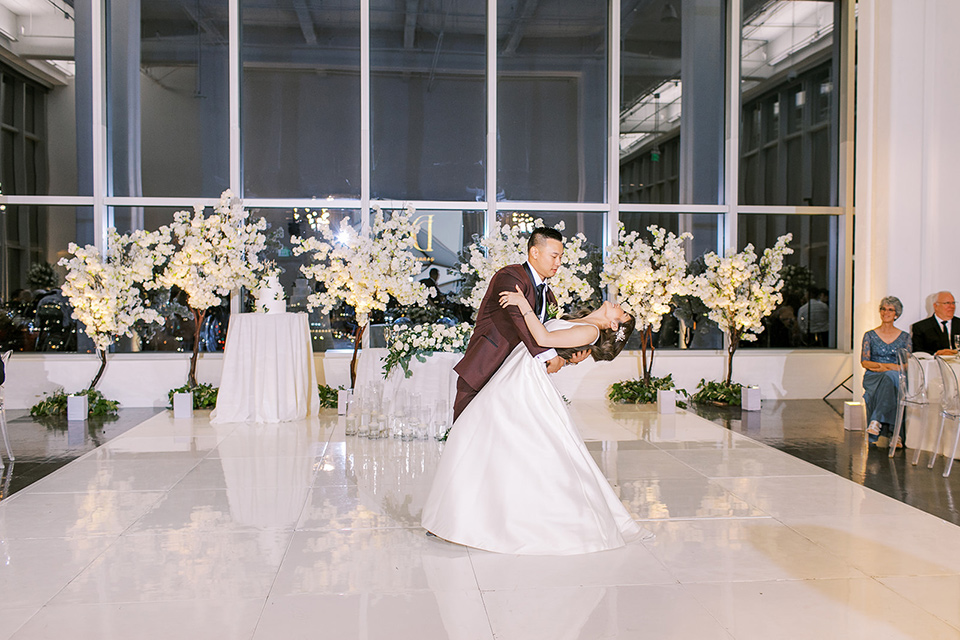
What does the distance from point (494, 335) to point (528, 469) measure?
71 centimetres

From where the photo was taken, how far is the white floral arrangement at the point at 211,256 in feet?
28.1

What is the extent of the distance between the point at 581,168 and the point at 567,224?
770mm

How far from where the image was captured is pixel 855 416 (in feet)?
25.1

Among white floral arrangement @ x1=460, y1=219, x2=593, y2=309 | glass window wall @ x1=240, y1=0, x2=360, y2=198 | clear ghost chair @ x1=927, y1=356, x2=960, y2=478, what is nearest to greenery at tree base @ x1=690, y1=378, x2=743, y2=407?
white floral arrangement @ x1=460, y1=219, x2=593, y2=309

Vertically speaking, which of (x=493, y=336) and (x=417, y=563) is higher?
(x=493, y=336)

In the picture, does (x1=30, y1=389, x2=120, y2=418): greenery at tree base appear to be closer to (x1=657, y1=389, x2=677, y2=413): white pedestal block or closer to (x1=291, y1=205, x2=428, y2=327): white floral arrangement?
(x1=291, y1=205, x2=428, y2=327): white floral arrangement

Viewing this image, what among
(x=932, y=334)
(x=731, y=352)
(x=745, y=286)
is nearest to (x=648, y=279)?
(x=745, y=286)

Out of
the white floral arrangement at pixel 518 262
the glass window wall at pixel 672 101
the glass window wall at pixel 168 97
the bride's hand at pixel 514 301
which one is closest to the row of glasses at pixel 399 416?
the white floral arrangement at pixel 518 262

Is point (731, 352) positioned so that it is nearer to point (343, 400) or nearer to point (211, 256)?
point (343, 400)

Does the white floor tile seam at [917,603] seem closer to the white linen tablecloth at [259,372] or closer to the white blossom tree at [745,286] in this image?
the white blossom tree at [745,286]

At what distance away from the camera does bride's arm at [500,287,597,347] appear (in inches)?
144

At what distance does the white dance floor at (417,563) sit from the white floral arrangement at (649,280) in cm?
317

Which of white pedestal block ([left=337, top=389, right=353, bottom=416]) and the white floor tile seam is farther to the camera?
white pedestal block ([left=337, top=389, right=353, bottom=416])

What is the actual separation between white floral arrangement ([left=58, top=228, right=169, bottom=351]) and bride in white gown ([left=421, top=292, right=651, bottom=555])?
5.75 m
